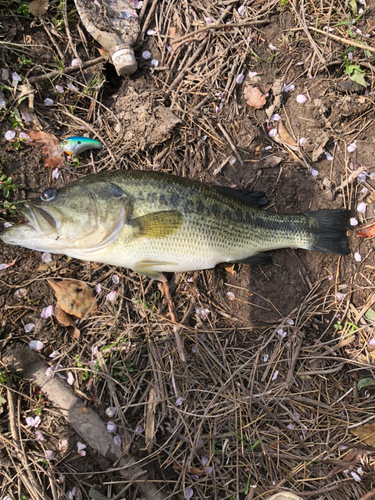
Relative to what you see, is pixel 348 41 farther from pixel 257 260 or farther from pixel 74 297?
pixel 74 297

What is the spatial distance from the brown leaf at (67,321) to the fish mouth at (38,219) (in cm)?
101

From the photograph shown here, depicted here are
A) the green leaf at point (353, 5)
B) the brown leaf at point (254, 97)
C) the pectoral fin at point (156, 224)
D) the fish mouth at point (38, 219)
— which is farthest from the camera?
the green leaf at point (353, 5)

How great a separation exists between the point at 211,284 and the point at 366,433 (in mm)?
2429

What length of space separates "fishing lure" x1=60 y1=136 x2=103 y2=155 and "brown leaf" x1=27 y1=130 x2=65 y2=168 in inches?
3.5

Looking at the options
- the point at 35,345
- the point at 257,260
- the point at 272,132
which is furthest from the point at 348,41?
the point at 35,345

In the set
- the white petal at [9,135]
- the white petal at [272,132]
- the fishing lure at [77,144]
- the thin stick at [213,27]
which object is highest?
the thin stick at [213,27]

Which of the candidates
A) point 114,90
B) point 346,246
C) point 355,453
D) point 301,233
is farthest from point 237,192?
point 355,453

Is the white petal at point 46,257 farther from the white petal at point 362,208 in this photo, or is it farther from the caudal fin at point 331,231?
the white petal at point 362,208

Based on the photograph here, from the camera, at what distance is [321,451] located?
345 cm

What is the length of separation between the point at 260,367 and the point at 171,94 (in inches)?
140

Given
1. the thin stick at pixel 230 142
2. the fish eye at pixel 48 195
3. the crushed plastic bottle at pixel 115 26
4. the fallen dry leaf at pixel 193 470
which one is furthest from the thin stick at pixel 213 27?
the fallen dry leaf at pixel 193 470

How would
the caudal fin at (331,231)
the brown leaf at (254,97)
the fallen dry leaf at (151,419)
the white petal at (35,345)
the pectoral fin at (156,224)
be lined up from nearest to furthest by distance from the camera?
the pectoral fin at (156,224), the fallen dry leaf at (151,419), the white petal at (35,345), the caudal fin at (331,231), the brown leaf at (254,97)

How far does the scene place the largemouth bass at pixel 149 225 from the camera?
2910 mm

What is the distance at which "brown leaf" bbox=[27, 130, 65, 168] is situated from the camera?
3539 millimetres
